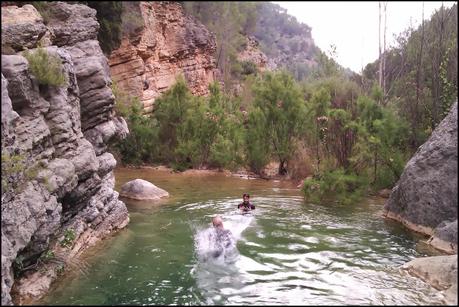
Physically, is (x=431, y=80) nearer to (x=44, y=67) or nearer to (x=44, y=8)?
(x=44, y=8)

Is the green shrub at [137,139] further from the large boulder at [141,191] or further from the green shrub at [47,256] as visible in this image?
the green shrub at [47,256]

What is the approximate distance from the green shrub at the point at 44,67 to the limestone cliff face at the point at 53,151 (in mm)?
159

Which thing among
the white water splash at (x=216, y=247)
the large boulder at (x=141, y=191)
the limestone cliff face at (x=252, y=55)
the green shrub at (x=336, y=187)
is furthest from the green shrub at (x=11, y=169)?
the limestone cliff face at (x=252, y=55)

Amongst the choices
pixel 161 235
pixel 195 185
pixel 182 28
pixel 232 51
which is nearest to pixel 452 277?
pixel 161 235

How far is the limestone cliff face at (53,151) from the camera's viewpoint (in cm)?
760

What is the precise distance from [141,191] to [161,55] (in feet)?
64.7

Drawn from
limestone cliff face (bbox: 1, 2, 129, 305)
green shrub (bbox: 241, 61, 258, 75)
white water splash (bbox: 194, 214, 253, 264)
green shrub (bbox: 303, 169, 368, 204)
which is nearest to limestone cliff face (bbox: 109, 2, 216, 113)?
green shrub (bbox: 241, 61, 258, 75)

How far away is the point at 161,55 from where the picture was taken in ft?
112

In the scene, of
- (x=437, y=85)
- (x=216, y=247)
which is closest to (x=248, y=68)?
(x=437, y=85)

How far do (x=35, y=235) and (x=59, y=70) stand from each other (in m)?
3.56

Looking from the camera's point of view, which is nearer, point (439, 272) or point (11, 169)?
point (11, 169)

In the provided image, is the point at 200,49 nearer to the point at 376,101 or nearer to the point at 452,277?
the point at 376,101

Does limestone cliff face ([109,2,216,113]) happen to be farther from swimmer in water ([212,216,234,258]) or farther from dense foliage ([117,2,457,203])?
swimmer in water ([212,216,234,258])

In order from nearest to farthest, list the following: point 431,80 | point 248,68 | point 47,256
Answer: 1. point 47,256
2. point 431,80
3. point 248,68
